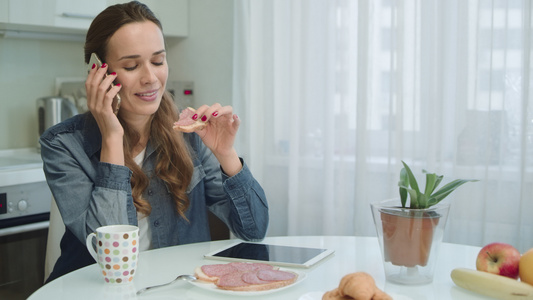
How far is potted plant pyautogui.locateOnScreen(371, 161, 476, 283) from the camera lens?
115cm

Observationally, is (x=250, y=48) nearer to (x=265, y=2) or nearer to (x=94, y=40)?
(x=265, y=2)

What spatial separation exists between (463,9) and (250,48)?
96 centimetres

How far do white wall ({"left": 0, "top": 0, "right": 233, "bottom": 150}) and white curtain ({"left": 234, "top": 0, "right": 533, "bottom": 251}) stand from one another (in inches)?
8.5

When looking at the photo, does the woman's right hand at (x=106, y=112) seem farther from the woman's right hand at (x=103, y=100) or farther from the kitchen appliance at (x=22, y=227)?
the kitchen appliance at (x=22, y=227)

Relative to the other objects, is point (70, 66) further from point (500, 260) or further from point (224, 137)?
point (500, 260)

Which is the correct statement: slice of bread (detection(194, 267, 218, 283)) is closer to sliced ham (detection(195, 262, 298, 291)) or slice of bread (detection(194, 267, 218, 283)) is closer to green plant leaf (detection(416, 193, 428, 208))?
sliced ham (detection(195, 262, 298, 291))

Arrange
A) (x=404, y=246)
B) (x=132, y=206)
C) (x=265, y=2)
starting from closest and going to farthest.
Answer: (x=404, y=246) < (x=132, y=206) < (x=265, y=2)

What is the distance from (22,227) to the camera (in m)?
2.41

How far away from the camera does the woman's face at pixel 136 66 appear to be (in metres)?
1.66

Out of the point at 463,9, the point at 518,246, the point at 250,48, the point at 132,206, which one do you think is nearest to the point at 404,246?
the point at 132,206

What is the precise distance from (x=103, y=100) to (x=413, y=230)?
2.82ft

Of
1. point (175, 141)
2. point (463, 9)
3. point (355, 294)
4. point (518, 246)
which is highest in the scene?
point (463, 9)

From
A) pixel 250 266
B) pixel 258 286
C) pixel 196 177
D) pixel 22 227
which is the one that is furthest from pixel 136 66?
pixel 22 227

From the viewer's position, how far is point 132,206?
1552mm
